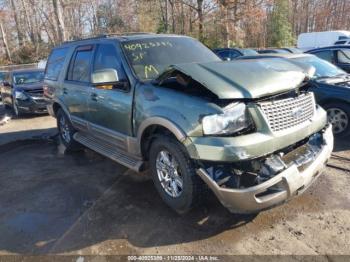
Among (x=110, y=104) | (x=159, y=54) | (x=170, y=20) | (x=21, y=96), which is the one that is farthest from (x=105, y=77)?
(x=170, y=20)

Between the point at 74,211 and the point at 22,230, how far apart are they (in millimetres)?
582

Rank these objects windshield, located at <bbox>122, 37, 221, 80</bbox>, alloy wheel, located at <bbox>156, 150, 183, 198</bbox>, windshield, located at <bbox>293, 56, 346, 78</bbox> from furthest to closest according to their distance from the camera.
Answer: windshield, located at <bbox>293, 56, 346, 78</bbox> < windshield, located at <bbox>122, 37, 221, 80</bbox> < alloy wheel, located at <bbox>156, 150, 183, 198</bbox>

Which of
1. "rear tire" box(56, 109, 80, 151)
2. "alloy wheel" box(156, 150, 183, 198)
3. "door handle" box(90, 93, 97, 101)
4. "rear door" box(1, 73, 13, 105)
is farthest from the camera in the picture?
"rear door" box(1, 73, 13, 105)

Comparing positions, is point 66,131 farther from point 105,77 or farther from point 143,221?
point 143,221

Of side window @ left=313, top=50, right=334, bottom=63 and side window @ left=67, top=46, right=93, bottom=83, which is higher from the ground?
side window @ left=67, top=46, right=93, bottom=83

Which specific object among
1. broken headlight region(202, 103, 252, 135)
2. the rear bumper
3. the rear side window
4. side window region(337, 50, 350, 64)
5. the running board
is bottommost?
the running board

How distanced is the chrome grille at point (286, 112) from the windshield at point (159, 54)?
157 centimetres

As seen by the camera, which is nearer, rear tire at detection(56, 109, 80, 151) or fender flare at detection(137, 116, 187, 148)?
fender flare at detection(137, 116, 187, 148)

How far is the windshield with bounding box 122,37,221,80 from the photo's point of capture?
13.8 feet

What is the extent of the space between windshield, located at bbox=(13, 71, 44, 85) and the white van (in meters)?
17.3

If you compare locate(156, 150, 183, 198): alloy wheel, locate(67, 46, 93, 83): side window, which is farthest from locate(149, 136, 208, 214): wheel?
locate(67, 46, 93, 83): side window

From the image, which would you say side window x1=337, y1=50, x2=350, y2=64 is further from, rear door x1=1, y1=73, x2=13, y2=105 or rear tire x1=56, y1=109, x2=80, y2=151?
rear door x1=1, y1=73, x2=13, y2=105

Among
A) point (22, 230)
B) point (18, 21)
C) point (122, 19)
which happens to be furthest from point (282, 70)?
point (18, 21)

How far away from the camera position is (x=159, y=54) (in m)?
4.43
